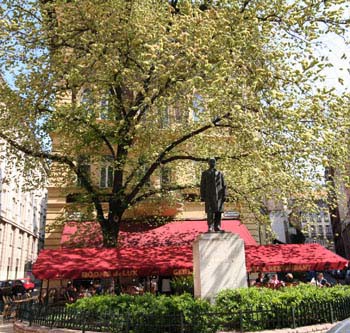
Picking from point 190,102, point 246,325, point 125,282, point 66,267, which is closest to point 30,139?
point 66,267

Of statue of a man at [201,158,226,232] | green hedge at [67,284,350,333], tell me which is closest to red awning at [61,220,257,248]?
statue of a man at [201,158,226,232]

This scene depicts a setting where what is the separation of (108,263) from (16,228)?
36.6 metres

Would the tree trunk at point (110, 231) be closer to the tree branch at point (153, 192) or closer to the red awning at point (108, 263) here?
the red awning at point (108, 263)

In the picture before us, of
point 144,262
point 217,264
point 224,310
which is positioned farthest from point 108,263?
point 224,310

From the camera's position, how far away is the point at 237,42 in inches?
493

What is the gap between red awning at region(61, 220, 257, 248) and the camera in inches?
700

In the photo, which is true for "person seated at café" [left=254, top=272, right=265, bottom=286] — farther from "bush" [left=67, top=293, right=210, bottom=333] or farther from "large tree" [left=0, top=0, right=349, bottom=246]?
"bush" [left=67, top=293, right=210, bottom=333]

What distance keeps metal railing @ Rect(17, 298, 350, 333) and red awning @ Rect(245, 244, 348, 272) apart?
5124mm

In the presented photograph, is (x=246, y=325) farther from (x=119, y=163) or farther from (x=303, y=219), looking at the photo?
(x=303, y=219)

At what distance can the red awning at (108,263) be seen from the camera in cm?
1424

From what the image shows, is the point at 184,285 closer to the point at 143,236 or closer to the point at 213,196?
the point at 143,236

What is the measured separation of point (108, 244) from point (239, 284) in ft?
21.3

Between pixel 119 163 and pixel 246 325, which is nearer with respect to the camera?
pixel 246 325

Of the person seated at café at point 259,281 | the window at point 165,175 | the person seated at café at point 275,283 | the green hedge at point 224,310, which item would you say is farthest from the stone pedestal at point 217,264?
the window at point 165,175
